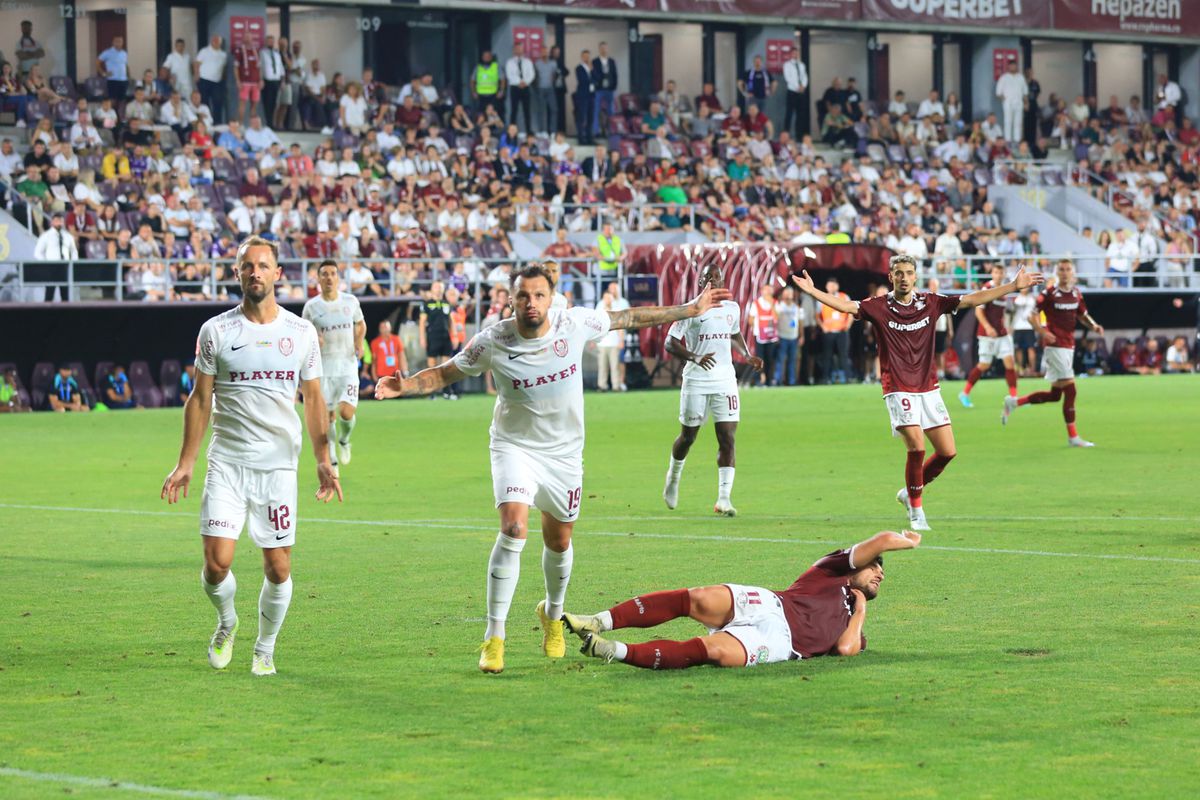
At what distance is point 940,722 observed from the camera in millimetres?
7570

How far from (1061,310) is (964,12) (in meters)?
33.8

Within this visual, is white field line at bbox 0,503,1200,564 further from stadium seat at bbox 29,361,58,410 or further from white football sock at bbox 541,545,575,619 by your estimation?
stadium seat at bbox 29,361,58,410

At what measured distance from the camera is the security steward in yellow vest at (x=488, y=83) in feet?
151

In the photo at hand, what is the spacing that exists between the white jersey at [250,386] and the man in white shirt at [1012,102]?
48031 mm

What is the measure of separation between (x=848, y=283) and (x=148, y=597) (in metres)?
30.3

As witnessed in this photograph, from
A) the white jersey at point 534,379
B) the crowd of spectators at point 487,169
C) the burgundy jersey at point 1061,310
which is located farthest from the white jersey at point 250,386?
the crowd of spectators at point 487,169

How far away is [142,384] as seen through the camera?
34031mm

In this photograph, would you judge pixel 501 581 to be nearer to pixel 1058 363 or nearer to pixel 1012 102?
pixel 1058 363

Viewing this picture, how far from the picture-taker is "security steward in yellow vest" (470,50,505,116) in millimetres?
45906

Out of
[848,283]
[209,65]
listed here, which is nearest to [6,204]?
[209,65]

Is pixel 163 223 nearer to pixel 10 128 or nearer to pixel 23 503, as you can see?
pixel 10 128

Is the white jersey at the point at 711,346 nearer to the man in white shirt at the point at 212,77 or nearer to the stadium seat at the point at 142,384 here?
the stadium seat at the point at 142,384

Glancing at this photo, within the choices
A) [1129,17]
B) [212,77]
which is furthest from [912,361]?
[1129,17]

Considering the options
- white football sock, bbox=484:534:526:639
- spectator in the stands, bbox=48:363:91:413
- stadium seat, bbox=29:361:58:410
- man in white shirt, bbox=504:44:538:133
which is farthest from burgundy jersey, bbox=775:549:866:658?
man in white shirt, bbox=504:44:538:133
